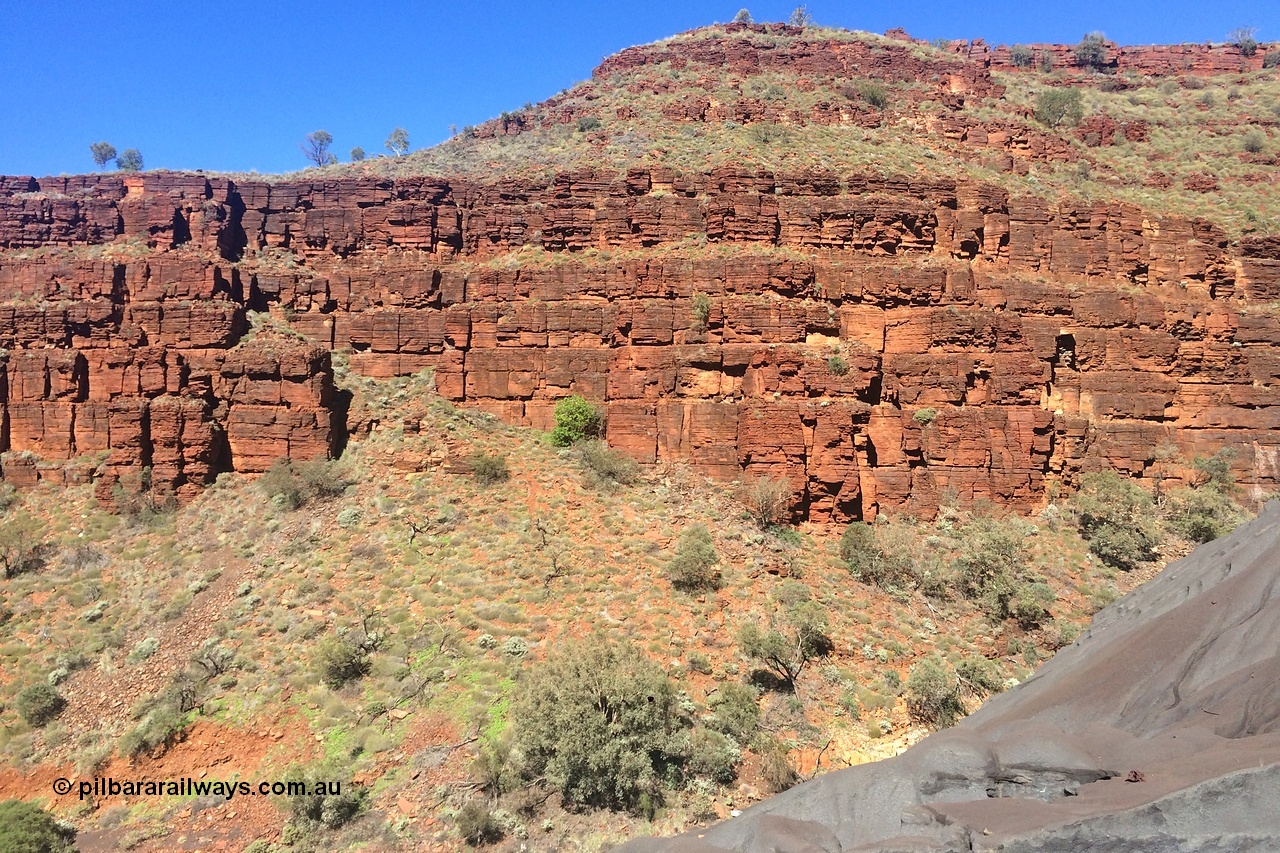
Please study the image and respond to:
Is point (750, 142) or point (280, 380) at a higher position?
point (750, 142)

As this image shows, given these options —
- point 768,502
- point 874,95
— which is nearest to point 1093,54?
point 874,95

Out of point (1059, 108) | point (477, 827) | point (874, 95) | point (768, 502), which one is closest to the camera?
point (477, 827)

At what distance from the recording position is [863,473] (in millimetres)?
21125

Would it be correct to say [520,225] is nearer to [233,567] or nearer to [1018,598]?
[233,567]

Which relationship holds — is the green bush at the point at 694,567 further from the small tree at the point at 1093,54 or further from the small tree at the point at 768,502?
the small tree at the point at 1093,54

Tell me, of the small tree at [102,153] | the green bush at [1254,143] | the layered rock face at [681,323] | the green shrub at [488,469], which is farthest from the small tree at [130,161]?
the green bush at [1254,143]

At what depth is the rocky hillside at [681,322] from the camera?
21.0m

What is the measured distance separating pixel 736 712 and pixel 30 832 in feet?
42.4

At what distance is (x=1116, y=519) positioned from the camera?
1977 cm

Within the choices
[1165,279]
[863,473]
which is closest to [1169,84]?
[1165,279]

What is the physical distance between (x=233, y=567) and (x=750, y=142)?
3329 centimetres

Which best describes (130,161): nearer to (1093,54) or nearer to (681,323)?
(681,323)

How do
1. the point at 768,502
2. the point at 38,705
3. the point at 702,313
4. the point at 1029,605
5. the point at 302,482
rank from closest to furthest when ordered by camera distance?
the point at 38,705 → the point at 1029,605 → the point at 768,502 → the point at 302,482 → the point at 702,313

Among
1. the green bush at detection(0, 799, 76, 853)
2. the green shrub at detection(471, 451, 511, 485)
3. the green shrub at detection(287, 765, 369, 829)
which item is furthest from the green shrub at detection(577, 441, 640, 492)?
the green bush at detection(0, 799, 76, 853)
